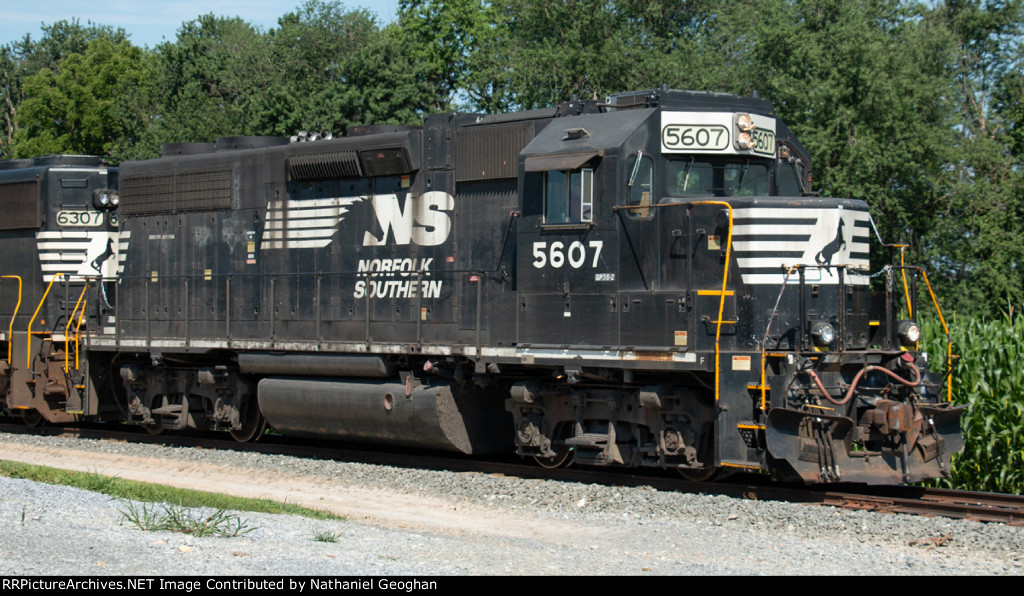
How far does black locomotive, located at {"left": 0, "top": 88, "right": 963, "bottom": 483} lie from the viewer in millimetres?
9820

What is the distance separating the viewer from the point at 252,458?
13.4 m

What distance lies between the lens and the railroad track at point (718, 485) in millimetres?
9336

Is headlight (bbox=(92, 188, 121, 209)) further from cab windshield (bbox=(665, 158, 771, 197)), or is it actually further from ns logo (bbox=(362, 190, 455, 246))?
cab windshield (bbox=(665, 158, 771, 197))

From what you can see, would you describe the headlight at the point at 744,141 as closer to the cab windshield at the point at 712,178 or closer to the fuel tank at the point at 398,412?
the cab windshield at the point at 712,178

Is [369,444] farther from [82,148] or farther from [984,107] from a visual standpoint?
[82,148]

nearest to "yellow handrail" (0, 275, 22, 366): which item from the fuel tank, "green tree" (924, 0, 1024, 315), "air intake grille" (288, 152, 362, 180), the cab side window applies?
the fuel tank

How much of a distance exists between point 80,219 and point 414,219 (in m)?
6.75

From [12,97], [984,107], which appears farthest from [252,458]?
[12,97]

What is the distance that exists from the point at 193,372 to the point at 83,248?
3257 mm

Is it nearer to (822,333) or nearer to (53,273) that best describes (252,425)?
(53,273)

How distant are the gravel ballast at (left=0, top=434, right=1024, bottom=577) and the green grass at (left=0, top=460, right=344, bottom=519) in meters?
0.44

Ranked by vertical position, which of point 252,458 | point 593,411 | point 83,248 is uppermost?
point 83,248

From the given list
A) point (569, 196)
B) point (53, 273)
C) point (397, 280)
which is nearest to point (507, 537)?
point (569, 196)

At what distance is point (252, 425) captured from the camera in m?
14.7
